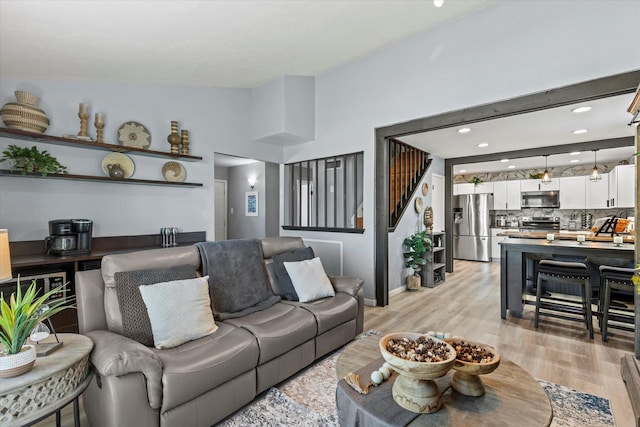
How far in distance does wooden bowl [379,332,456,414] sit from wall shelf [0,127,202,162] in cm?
347

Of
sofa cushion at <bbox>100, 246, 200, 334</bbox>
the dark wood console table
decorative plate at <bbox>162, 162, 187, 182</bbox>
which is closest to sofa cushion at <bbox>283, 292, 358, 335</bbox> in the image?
sofa cushion at <bbox>100, 246, 200, 334</bbox>

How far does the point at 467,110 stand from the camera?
3371 millimetres

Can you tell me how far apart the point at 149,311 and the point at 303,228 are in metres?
3.34

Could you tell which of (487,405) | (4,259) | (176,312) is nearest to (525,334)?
(487,405)

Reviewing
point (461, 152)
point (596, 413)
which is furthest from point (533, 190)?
point (596, 413)

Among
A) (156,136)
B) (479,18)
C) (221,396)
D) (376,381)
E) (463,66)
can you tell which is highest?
(479,18)

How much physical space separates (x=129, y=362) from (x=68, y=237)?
6.82 feet

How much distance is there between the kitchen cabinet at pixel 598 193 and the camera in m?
6.29

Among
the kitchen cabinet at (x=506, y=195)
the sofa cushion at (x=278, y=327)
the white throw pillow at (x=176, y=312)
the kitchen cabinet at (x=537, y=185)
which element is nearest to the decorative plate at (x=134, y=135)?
the white throw pillow at (x=176, y=312)

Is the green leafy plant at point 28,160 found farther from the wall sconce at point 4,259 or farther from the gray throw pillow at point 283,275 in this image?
the gray throw pillow at point 283,275

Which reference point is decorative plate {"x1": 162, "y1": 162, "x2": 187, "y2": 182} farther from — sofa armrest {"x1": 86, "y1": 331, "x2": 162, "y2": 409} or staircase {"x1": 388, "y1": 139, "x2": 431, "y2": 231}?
staircase {"x1": 388, "y1": 139, "x2": 431, "y2": 231}

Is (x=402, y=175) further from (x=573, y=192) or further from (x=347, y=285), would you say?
(x=573, y=192)

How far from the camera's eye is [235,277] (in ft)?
8.29

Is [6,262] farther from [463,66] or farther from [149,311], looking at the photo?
[463,66]
